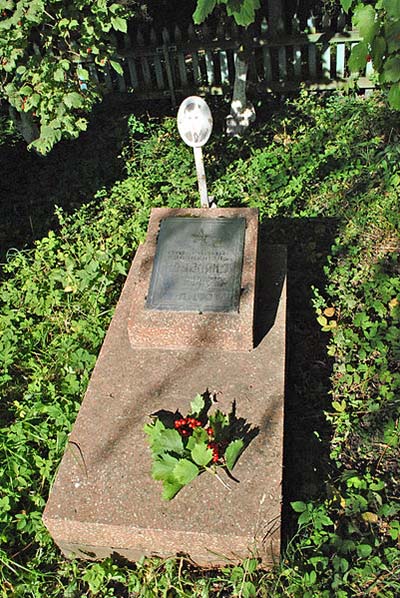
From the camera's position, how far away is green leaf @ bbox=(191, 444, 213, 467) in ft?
9.20

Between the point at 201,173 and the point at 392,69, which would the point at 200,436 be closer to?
the point at 201,173

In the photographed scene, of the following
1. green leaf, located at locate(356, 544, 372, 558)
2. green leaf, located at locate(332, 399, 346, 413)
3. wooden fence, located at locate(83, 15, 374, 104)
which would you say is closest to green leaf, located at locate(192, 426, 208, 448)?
green leaf, located at locate(356, 544, 372, 558)

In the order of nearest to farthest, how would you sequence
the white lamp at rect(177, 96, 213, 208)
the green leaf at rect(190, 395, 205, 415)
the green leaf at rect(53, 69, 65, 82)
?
the green leaf at rect(190, 395, 205, 415)
the white lamp at rect(177, 96, 213, 208)
the green leaf at rect(53, 69, 65, 82)

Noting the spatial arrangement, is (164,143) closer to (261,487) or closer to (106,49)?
(106,49)

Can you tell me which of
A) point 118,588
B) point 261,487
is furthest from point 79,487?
point 261,487

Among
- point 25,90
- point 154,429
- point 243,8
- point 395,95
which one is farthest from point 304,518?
point 25,90

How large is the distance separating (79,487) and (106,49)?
349cm

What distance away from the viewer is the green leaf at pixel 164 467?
9.29ft

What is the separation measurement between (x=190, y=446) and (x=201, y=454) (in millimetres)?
100

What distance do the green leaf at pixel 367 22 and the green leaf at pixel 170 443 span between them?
2280mm

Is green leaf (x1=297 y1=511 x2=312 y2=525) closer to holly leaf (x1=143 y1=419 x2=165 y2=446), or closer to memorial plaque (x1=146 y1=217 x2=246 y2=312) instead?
holly leaf (x1=143 y1=419 x2=165 y2=446)

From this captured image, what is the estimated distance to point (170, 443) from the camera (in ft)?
9.53

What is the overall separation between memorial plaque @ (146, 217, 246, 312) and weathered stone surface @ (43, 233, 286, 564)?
314 millimetres

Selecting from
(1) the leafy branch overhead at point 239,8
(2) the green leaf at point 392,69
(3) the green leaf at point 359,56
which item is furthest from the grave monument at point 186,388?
(2) the green leaf at point 392,69
